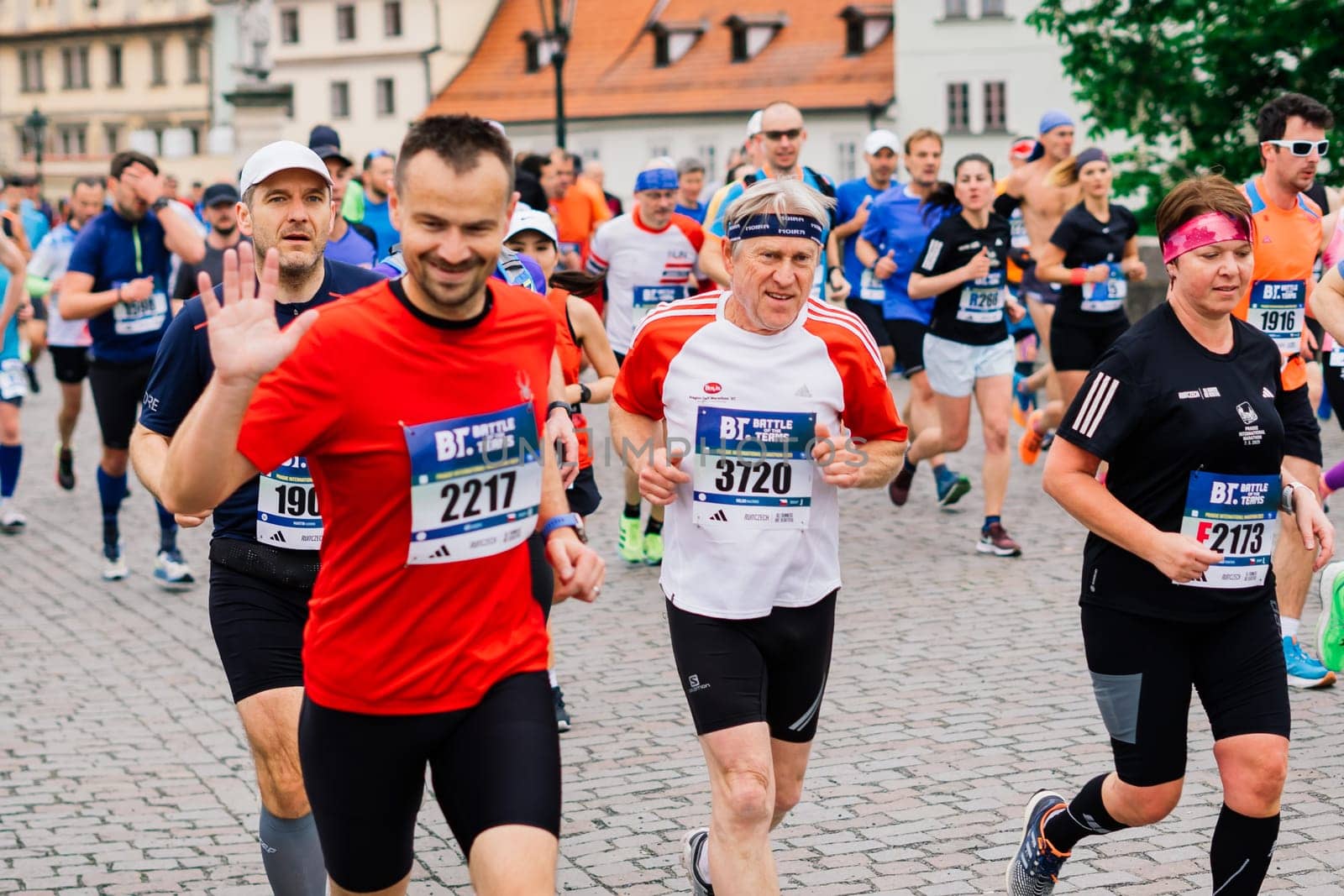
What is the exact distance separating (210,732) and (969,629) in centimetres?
351

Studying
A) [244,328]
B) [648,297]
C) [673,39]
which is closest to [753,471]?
[244,328]

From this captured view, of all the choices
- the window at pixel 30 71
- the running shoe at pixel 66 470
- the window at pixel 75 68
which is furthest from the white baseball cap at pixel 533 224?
the window at pixel 30 71

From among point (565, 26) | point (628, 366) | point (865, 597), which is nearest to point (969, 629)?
point (865, 597)

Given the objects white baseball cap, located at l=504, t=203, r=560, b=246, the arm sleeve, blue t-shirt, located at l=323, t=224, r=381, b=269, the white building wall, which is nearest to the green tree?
blue t-shirt, located at l=323, t=224, r=381, b=269

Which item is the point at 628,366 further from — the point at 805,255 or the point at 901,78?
the point at 901,78

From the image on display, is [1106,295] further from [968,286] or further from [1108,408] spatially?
[1108,408]

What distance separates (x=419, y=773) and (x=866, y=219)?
9972 mm

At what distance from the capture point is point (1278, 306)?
834 cm

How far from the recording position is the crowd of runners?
12.2 feet

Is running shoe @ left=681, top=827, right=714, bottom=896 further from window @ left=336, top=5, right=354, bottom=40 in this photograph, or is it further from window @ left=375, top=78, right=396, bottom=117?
window @ left=336, top=5, right=354, bottom=40

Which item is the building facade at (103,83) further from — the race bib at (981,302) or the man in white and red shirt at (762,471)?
the man in white and red shirt at (762,471)

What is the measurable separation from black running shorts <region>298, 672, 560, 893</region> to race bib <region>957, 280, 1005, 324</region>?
749 centimetres

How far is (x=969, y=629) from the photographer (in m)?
8.98

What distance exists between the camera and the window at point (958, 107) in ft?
190
